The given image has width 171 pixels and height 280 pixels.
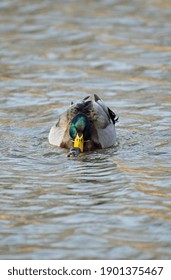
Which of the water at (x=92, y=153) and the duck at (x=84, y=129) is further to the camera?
the duck at (x=84, y=129)

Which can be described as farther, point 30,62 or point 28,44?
point 28,44

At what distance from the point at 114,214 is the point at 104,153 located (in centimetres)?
336

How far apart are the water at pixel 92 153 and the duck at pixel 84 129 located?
0.20 metres

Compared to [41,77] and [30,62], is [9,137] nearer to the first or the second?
[41,77]

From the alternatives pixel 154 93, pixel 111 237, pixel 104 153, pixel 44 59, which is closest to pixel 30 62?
pixel 44 59

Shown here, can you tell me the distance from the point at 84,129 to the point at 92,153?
38 cm

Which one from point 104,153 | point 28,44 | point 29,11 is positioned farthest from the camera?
point 29,11

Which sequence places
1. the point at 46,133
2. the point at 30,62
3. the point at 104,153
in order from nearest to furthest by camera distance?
the point at 104,153 < the point at 46,133 < the point at 30,62

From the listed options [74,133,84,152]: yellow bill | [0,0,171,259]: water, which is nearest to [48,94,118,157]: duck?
[74,133,84,152]: yellow bill

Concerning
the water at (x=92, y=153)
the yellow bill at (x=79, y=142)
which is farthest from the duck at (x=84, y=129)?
the water at (x=92, y=153)

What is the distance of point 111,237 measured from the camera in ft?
30.3

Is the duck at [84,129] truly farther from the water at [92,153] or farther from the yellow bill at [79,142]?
the water at [92,153]

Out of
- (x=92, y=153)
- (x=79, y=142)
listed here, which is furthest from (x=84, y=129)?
(x=92, y=153)

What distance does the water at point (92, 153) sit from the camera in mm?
9352
